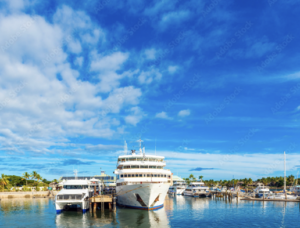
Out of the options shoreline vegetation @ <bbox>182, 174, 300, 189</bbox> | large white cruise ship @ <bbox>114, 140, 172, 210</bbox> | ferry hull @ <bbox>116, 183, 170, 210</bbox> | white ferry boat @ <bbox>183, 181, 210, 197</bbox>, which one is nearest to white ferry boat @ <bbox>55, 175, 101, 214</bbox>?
large white cruise ship @ <bbox>114, 140, 172, 210</bbox>

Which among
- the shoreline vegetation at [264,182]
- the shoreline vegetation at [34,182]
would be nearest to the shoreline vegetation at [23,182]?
the shoreline vegetation at [34,182]

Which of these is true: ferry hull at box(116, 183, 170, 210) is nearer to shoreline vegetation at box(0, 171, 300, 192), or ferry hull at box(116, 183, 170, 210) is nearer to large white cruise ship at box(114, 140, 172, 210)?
large white cruise ship at box(114, 140, 172, 210)

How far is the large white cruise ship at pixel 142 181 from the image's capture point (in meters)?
42.1

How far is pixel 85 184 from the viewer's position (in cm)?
5041

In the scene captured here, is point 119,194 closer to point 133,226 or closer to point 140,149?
point 140,149

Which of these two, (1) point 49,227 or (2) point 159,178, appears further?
(2) point 159,178

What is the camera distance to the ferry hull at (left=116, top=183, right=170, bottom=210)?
41.2m

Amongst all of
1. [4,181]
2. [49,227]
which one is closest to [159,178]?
[49,227]

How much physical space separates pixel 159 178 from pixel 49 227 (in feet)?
70.7

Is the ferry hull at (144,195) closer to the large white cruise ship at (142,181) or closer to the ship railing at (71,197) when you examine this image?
the large white cruise ship at (142,181)

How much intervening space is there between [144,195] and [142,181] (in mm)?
4814

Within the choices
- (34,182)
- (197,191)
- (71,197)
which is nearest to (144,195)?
(71,197)

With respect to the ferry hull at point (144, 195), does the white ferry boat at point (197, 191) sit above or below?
below

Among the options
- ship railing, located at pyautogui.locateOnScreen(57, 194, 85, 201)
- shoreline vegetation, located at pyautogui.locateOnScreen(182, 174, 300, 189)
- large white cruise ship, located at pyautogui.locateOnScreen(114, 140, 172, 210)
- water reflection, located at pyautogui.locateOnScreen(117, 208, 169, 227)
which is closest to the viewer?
water reflection, located at pyautogui.locateOnScreen(117, 208, 169, 227)
